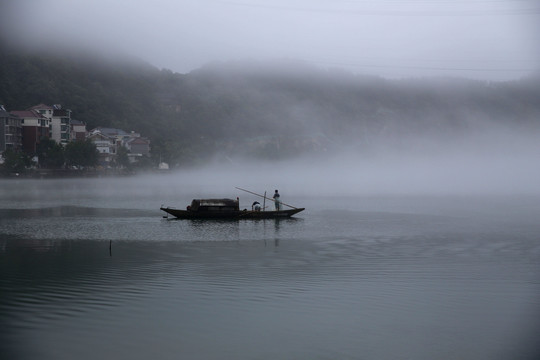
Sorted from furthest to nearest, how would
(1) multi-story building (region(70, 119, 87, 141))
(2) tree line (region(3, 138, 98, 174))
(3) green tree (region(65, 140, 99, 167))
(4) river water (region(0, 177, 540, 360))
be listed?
1. (1) multi-story building (region(70, 119, 87, 141))
2. (3) green tree (region(65, 140, 99, 167))
3. (2) tree line (region(3, 138, 98, 174))
4. (4) river water (region(0, 177, 540, 360))

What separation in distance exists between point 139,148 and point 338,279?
180m

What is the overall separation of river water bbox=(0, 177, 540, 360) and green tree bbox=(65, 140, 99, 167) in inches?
4319

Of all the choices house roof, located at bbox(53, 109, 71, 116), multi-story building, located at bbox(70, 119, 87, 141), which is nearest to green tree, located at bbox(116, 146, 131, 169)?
multi-story building, located at bbox(70, 119, 87, 141)

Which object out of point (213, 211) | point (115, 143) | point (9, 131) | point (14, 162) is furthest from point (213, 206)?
point (115, 143)

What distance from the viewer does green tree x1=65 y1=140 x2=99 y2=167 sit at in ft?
482

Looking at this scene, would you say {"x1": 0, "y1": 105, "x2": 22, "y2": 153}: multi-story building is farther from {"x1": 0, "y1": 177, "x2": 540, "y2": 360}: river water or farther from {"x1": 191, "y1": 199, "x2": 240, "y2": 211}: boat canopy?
{"x1": 0, "y1": 177, "x2": 540, "y2": 360}: river water

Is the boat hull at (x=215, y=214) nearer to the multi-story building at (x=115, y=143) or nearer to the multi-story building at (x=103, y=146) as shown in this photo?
the multi-story building at (x=115, y=143)

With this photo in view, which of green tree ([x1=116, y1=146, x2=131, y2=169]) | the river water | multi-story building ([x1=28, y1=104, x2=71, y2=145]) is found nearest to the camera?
the river water

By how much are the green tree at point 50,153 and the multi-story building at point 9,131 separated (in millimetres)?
6351

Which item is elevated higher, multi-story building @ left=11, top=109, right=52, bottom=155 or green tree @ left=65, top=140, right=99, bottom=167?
multi-story building @ left=11, top=109, right=52, bottom=155

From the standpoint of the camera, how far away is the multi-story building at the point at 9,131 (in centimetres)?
13938

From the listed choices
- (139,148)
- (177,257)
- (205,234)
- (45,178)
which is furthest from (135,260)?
(139,148)

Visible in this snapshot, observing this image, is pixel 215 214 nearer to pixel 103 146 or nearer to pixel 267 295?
pixel 267 295

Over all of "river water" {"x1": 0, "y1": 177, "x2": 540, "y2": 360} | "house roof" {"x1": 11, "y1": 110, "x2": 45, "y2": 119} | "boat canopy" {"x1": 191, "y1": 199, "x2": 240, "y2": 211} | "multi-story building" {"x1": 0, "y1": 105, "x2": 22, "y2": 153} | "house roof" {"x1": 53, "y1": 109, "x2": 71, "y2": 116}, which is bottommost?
"river water" {"x1": 0, "y1": 177, "x2": 540, "y2": 360}
